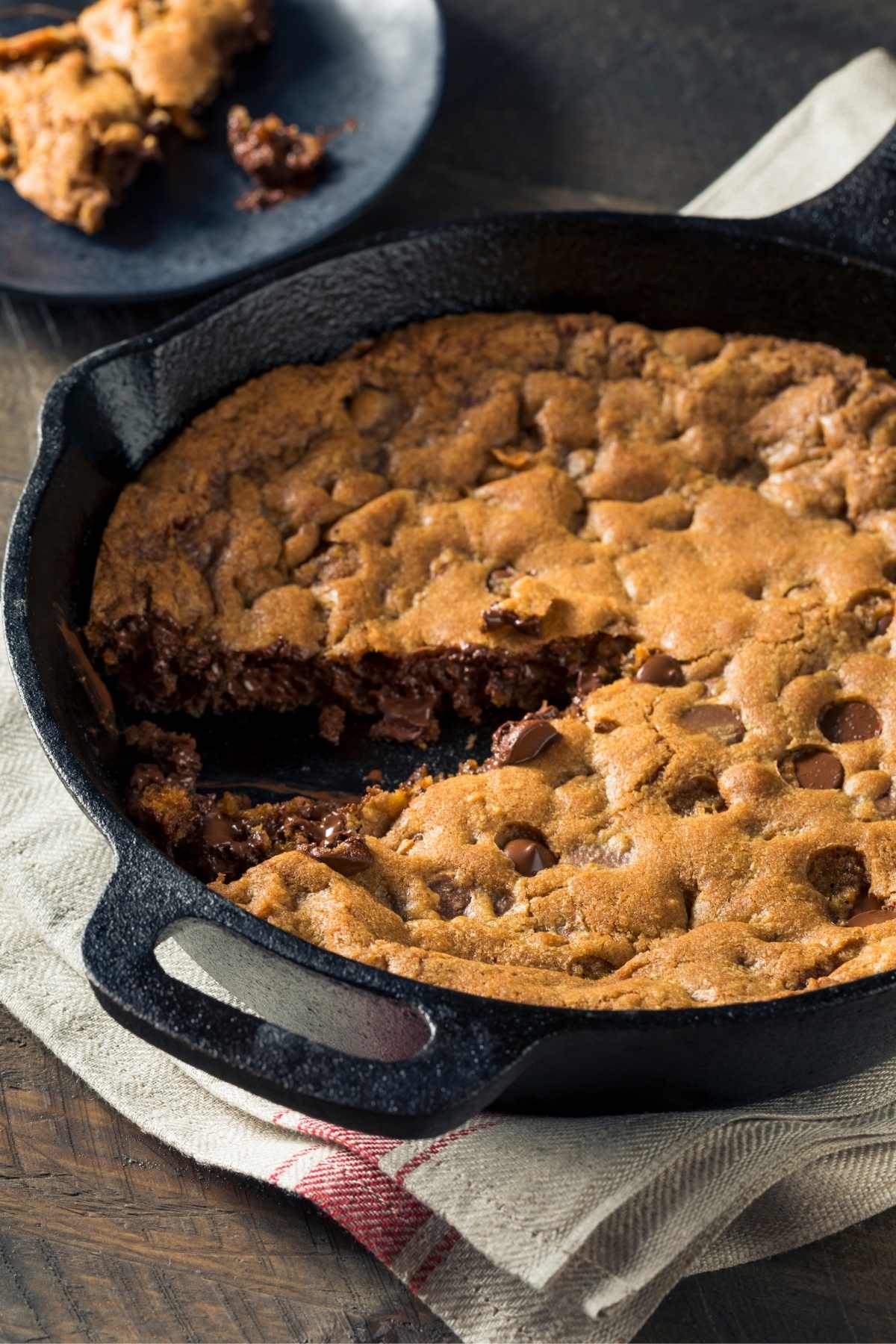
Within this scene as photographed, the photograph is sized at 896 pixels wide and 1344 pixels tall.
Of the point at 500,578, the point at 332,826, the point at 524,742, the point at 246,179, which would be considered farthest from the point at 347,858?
the point at 246,179

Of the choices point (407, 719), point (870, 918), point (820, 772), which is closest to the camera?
point (870, 918)

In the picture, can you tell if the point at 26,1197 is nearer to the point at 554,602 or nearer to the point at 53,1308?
the point at 53,1308

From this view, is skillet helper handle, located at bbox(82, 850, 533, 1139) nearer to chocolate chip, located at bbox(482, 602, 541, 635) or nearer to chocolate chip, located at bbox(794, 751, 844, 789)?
chocolate chip, located at bbox(794, 751, 844, 789)

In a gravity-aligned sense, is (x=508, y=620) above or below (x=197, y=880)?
below

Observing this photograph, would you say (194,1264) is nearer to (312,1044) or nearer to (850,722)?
(312,1044)

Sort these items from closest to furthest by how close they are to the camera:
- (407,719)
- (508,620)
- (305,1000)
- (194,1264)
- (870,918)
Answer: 1. (305,1000)
2. (194,1264)
3. (870,918)
4. (508,620)
5. (407,719)

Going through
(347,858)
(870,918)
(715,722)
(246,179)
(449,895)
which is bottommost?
(870,918)

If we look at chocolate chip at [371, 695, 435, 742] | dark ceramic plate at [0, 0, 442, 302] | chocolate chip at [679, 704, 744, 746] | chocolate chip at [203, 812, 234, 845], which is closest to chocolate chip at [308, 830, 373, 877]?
chocolate chip at [203, 812, 234, 845]
